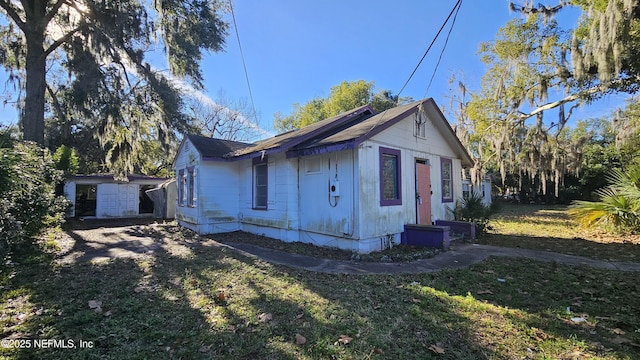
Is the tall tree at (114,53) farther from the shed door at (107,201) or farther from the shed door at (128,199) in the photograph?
the shed door at (128,199)

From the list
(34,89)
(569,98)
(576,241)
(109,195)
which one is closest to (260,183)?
(576,241)

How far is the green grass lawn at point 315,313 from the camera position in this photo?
2936mm

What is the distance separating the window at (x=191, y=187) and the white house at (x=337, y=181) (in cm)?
4

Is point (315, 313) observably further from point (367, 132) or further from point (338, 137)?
point (338, 137)

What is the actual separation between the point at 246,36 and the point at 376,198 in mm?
6612

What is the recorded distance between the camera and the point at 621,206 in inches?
378

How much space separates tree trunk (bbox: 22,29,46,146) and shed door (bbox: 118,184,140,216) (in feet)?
18.4

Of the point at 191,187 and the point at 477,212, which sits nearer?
the point at 477,212

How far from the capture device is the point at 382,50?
37.0 feet

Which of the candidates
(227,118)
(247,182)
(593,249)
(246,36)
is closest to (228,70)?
(246,36)

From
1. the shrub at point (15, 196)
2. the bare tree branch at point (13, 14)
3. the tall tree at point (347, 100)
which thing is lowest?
the shrub at point (15, 196)

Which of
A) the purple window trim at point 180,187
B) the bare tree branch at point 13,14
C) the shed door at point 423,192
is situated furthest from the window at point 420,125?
the bare tree branch at point 13,14

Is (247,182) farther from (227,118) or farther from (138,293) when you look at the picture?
(227,118)

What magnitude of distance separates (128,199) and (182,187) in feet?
23.1
